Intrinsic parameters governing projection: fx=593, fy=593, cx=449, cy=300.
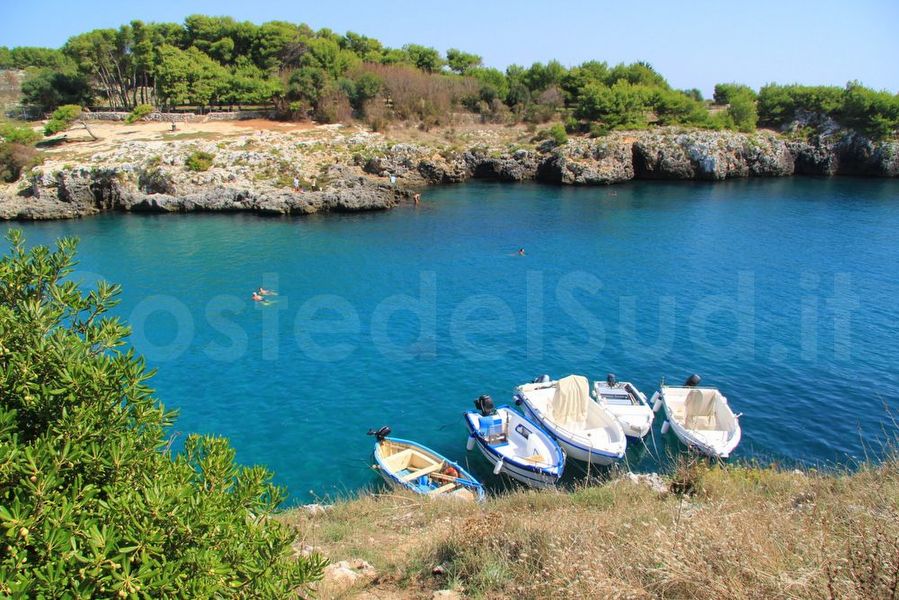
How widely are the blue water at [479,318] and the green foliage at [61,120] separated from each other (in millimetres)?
26453

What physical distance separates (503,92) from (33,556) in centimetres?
9588

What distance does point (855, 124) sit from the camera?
266 feet

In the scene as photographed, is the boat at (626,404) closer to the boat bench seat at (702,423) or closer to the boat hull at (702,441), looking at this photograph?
the boat hull at (702,441)

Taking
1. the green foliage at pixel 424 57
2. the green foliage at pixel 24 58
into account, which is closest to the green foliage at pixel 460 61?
the green foliage at pixel 424 57

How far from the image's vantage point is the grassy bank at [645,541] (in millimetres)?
7465

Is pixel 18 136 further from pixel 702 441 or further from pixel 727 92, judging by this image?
pixel 727 92

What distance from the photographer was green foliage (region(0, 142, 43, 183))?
6291cm

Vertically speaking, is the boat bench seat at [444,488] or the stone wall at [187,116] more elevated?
the stone wall at [187,116]

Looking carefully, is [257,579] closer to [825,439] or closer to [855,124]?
[825,439]

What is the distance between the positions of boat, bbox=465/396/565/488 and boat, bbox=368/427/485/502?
4.54 ft

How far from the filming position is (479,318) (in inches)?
1341

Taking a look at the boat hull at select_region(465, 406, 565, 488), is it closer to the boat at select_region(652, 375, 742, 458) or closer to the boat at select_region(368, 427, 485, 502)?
the boat at select_region(368, 427, 485, 502)

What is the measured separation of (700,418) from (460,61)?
3798 inches

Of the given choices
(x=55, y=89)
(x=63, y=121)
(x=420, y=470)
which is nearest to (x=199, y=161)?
(x=63, y=121)
